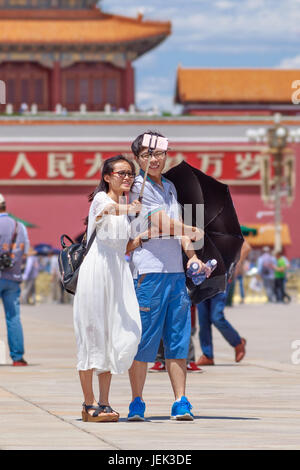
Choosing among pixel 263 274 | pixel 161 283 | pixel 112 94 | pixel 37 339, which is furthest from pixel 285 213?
pixel 161 283

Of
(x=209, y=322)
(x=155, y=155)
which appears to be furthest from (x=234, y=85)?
(x=155, y=155)

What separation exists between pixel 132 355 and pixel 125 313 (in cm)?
24

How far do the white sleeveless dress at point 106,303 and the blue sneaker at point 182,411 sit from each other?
39cm

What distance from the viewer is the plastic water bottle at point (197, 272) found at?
7512 mm

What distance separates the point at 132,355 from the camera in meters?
7.37

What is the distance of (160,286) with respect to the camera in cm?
759

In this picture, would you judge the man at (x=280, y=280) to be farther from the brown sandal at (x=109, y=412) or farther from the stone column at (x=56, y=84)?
the stone column at (x=56, y=84)

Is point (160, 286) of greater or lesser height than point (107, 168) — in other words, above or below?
below

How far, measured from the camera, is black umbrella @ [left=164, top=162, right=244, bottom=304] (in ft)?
26.4

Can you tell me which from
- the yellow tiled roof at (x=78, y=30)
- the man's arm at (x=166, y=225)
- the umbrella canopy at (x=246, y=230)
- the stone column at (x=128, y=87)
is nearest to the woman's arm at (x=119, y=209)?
the man's arm at (x=166, y=225)

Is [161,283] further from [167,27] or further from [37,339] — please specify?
[167,27]

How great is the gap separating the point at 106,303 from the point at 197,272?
0.55 m

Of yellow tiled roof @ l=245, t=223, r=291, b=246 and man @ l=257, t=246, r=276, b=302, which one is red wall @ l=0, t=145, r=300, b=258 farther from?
man @ l=257, t=246, r=276, b=302

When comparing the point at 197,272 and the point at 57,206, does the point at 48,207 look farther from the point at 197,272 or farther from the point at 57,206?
the point at 197,272
